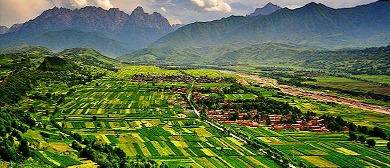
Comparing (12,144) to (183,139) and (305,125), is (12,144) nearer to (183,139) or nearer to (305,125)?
(183,139)

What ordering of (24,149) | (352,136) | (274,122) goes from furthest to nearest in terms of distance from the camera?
1. (274,122)
2. (352,136)
3. (24,149)

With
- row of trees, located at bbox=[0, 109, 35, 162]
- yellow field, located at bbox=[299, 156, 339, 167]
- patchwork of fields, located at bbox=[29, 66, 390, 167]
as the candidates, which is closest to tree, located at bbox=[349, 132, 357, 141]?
patchwork of fields, located at bbox=[29, 66, 390, 167]

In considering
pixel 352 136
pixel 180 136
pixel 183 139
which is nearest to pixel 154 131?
pixel 180 136

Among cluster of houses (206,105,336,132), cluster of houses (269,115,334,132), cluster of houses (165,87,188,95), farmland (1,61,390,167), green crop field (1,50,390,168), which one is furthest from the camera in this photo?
cluster of houses (165,87,188,95)

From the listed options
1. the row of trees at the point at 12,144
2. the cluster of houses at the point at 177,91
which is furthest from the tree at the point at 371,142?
the cluster of houses at the point at 177,91

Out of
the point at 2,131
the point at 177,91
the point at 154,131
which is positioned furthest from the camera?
the point at 177,91

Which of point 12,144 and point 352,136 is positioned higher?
point 12,144

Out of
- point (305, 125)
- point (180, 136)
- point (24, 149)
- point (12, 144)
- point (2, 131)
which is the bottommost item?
point (180, 136)

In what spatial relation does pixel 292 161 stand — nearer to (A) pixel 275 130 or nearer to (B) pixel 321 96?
(A) pixel 275 130

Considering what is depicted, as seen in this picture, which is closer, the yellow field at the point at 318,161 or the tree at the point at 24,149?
the tree at the point at 24,149

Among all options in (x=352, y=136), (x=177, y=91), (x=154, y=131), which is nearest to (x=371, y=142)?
(x=352, y=136)

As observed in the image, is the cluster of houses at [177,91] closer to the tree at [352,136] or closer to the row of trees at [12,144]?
the tree at [352,136]

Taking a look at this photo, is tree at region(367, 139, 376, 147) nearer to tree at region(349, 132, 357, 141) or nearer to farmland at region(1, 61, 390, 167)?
farmland at region(1, 61, 390, 167)

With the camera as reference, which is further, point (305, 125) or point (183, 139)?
point (305, 125)
